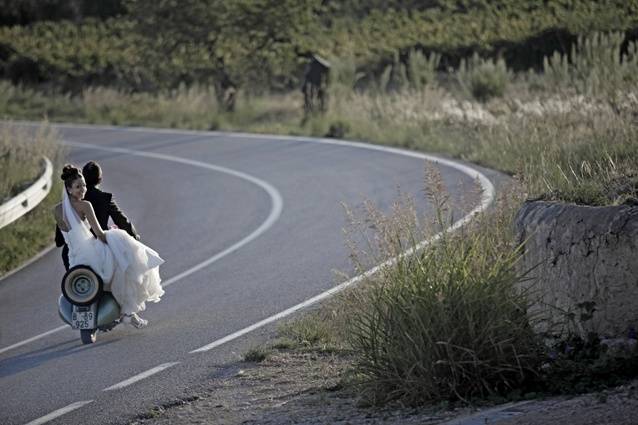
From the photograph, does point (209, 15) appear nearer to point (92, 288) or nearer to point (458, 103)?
point (458, 103)

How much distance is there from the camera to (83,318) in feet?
36.2

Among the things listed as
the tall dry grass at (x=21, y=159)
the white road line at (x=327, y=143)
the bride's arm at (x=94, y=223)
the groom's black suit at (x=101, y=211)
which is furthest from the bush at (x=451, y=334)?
the tall dry grass at (x=21, y=159)

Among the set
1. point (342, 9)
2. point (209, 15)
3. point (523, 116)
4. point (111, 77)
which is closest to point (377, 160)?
point (523, 116)

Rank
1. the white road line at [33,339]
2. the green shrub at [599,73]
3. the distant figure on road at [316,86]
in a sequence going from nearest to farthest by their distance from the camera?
the white road line at [33,339] → the green shrub at [599,73] → the distant figure on road at [316,86]

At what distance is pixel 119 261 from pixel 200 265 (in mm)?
3154

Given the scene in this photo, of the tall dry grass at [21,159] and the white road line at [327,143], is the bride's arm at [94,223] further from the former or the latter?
the tall dry grass at [21,159]

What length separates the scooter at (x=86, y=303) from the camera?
11.0 m

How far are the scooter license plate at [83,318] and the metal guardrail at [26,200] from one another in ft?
16.8

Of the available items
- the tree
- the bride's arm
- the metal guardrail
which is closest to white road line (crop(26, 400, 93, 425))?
the bride's arm

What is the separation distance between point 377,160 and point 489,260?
45.7ft

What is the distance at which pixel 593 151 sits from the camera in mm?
13430

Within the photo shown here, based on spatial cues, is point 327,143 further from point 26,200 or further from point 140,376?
point 140,376

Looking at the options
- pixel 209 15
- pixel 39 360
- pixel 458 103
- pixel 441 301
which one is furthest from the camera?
pixel 209 15

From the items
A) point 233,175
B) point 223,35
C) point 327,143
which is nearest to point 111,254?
point 233,175
